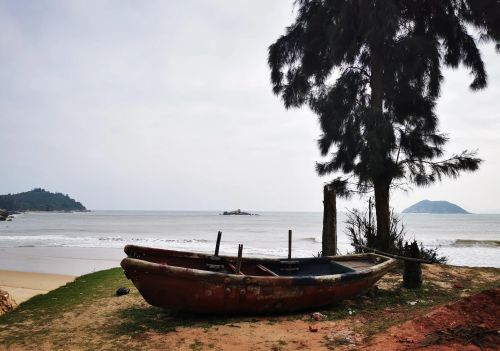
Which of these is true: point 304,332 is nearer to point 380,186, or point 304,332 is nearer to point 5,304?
point 5,304

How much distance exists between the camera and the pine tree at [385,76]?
979 cm

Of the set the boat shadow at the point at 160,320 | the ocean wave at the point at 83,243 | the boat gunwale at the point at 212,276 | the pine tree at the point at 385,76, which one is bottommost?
the ocean wave at the point at 83,243

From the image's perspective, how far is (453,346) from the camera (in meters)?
3.95

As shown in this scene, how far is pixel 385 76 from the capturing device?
1042 centimetres

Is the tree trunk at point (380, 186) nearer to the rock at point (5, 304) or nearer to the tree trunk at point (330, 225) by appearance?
the tree trunk at point (330, 225)

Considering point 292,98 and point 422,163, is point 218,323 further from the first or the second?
point 292,98

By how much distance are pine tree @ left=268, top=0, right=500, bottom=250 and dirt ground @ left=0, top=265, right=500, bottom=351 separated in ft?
15.7

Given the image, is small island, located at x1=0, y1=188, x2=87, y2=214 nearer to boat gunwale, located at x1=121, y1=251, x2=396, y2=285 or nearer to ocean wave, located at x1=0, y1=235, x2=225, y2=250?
ocean wave, located at x1=0, y1=235, x2=225, y2=250

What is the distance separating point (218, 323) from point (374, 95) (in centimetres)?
806

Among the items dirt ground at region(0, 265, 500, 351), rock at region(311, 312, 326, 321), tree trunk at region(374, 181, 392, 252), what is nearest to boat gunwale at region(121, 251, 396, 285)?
rock at region(311, 312, 326, 321)

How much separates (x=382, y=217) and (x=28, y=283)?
10.4 m

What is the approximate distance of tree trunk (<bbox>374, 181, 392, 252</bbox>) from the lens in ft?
35.2

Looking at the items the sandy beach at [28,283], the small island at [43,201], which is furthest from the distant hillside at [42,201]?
the sandy beach at [28,283]

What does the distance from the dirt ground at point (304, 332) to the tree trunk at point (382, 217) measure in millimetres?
4532
